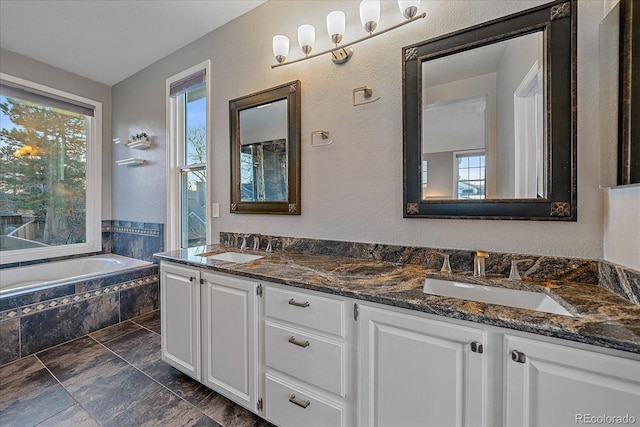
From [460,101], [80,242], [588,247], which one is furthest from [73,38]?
[588,247]

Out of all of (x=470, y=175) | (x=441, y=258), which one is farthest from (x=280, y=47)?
(x=441, y=258)

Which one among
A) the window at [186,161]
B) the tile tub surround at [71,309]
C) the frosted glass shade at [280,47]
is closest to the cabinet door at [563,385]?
the frosted glass shade at [280,47]

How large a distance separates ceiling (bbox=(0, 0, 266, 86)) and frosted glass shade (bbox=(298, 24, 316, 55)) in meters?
0.63

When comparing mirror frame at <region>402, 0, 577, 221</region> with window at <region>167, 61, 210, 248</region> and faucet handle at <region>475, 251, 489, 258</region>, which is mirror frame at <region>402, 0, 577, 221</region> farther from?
window at <region>167, 61, 210, 248</region>

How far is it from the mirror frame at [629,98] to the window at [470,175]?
1.55 ft

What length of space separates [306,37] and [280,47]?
0.74 ft

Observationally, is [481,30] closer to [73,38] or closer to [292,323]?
[292,323]

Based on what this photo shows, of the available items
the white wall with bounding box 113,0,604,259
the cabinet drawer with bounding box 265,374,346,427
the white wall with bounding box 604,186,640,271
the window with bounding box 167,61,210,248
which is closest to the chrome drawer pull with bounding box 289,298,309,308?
the cabinet drawer with bounding box 265,374,346,427

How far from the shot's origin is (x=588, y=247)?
1189 mm

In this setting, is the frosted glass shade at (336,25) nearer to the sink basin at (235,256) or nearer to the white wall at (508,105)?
the white wall at (508,105)

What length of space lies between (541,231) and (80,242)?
4.49 metres

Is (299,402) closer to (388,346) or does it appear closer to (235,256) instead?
(388,346)

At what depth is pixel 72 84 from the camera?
3.20 m

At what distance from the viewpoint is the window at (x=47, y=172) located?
2.83 meters
